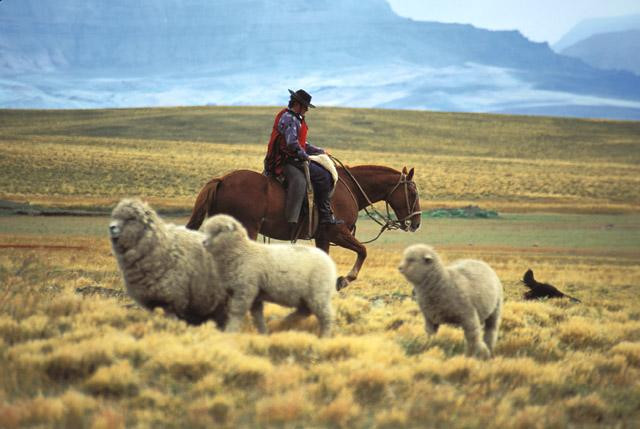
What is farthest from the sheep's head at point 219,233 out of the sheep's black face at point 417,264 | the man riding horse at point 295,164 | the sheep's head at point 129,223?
the man riding horse at point 295,164

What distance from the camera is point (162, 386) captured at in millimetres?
6383

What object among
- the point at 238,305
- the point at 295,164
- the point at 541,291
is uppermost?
the point at 295,164

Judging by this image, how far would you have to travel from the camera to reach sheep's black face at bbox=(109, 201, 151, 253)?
26.2 ft

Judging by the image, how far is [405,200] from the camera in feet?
46.8

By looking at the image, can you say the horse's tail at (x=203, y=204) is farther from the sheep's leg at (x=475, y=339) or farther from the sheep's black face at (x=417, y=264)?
the sheep's leg at (x=475, y=339)

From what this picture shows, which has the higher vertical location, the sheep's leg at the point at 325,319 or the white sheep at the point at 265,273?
the white sheep at the point at 265,273

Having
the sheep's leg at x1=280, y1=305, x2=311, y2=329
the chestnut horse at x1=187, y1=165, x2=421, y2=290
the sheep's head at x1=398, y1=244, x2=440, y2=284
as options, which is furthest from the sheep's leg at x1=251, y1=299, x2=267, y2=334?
the chestnut horse at x1=187, y1=165, x2=421, y2=290

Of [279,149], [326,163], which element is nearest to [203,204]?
[279,149]

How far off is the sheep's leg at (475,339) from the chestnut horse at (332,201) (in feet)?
13.1

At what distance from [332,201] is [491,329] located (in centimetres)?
460

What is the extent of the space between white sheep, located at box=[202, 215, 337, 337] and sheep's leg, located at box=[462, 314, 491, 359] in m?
1.31

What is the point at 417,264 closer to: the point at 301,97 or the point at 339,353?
the point at 339,353

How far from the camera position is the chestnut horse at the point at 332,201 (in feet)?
38.8

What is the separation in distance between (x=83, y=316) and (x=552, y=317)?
6.28 m
